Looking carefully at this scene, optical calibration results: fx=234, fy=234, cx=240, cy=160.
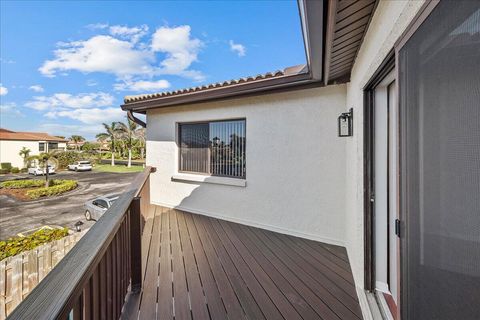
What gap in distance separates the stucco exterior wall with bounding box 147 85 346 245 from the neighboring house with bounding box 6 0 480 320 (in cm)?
2

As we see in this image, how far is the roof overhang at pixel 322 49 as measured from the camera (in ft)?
5.18

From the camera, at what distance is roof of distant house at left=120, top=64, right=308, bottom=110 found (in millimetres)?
3492

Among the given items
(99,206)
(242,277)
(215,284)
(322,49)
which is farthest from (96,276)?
(99,206)

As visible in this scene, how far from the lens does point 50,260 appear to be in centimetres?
372

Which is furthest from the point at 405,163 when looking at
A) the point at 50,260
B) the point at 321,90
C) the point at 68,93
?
the point at 68,93

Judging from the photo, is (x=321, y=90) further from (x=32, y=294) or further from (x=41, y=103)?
(x=41, y=103)

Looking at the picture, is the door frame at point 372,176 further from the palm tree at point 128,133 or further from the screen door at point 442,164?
the palm tree at point 128,133

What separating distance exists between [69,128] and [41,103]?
38.5ft

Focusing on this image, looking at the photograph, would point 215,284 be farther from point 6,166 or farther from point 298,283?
point 6,166

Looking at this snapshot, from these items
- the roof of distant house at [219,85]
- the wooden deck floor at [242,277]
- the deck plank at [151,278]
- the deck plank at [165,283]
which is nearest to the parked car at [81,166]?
the roof of distant house at [219,85]

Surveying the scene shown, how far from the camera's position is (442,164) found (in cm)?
85

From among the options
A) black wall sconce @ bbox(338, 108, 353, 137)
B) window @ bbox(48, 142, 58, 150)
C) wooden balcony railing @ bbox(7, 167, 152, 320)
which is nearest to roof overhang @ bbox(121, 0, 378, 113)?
black wall sconce @ bbox(338, 108, 353, 137)

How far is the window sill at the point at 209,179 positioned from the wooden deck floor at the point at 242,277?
93 centimetres

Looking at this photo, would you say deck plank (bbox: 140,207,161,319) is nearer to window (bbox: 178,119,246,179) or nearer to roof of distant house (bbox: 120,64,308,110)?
window (bbox: 178,119,246,179)
